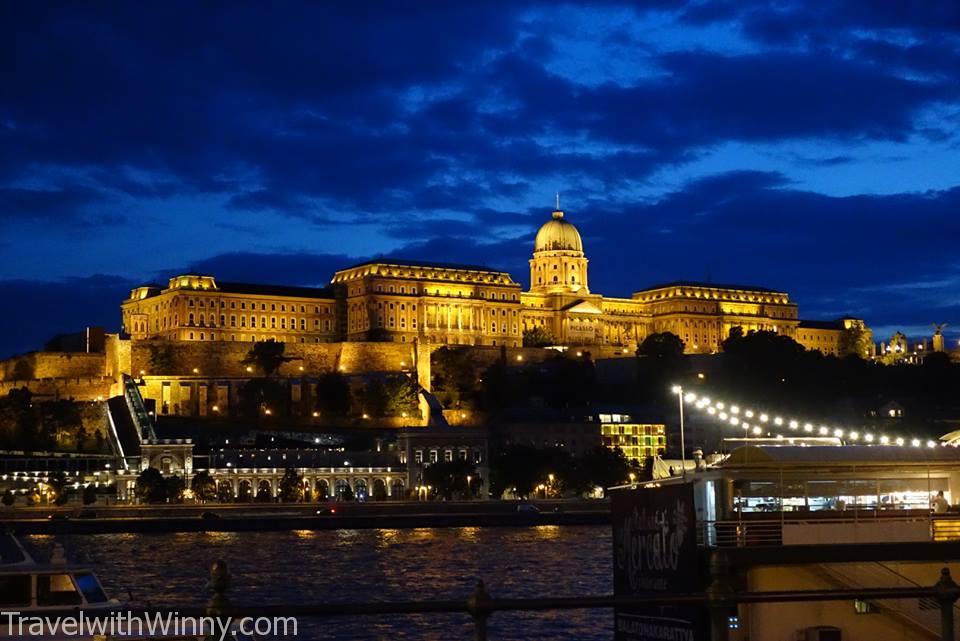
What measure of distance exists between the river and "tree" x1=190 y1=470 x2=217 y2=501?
1427 cm

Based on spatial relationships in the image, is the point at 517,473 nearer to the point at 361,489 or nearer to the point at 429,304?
the point at 361,489

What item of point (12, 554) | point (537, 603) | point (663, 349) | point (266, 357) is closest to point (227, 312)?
point (266, 357)

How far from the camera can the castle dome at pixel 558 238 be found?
145 metres

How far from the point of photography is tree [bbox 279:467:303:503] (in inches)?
3371

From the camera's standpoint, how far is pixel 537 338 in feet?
425

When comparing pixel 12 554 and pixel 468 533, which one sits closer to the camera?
pixel 12 554

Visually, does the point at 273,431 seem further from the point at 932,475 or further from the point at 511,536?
the point at 932,475

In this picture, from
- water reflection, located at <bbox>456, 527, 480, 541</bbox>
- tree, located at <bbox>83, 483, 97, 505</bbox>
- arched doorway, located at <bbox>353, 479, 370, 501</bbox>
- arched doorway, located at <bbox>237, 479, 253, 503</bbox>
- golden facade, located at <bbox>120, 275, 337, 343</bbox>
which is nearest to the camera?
water reflection, located at <bbox>456, 527, 480, 541</bbox>

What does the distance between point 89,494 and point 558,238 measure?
7023 cm

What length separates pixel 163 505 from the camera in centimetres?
7950

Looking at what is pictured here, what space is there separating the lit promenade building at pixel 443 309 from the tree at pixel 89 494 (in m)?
32.5

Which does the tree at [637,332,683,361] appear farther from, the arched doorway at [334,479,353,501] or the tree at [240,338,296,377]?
the arched doorway at [334,479,353,501]

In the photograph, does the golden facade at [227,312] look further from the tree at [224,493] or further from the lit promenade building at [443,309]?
the tree at [224,493]

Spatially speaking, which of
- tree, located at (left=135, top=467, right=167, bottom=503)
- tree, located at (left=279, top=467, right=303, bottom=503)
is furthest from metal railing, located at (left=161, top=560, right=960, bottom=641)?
tree, located at (left=279, top=467, right=303, bottom=503)
